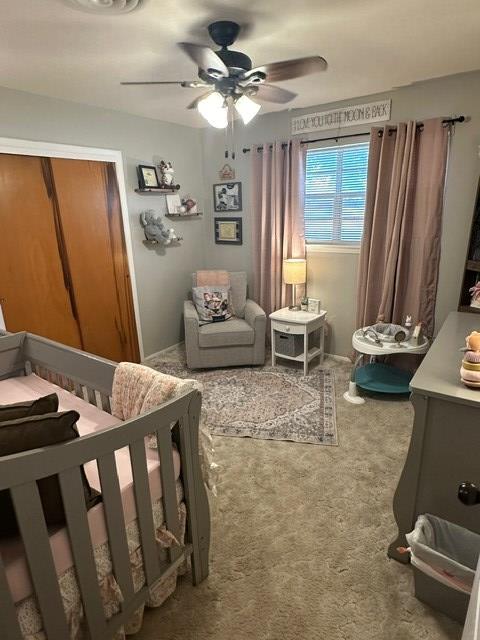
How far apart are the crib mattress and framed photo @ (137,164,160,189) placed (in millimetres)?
2112

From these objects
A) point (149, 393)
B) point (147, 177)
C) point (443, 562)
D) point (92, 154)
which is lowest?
point (443, 562)

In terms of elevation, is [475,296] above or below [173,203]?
below

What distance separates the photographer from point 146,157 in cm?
352

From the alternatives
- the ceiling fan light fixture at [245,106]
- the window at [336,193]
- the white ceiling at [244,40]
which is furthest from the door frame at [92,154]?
the window at [336,193]

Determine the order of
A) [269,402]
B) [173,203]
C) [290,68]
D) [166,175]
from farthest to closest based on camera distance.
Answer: [173,203] → [166,175] → [269,402] → [290,68]

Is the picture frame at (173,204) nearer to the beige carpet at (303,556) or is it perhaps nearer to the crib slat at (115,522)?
the beige carpet at (303,556)

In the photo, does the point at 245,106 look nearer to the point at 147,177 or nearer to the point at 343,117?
the point at 343,117

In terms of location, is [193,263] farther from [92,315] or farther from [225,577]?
[225,577]

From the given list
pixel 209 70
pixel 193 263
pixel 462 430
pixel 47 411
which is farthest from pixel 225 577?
pixel 193 263

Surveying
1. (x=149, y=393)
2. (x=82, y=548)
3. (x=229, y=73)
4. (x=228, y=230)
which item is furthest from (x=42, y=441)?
(x=228, y=230)

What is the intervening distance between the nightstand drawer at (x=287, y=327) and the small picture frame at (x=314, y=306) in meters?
0.33

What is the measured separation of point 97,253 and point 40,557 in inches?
107

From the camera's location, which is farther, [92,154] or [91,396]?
[92,154]

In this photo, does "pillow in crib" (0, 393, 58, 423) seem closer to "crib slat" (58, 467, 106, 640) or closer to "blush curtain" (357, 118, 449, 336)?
"crib slat" (58, 467, 106, 640)
